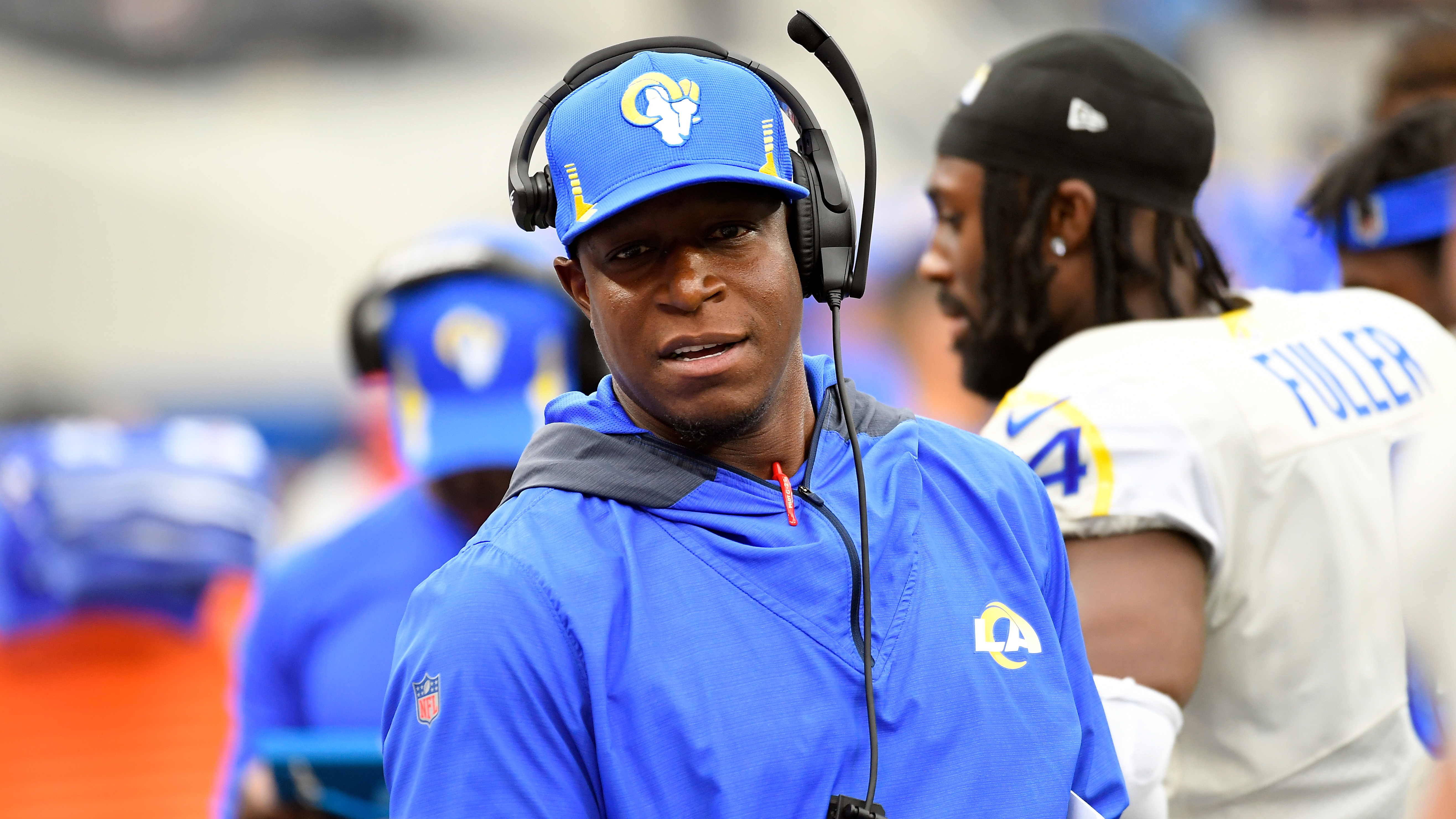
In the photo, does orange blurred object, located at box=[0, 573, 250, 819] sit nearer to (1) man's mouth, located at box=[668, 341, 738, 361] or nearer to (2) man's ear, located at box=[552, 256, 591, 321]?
(2) man's ear, located at box=[552, 256, 591, 321]

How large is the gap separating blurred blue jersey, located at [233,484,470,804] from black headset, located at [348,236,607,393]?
423 millimetres

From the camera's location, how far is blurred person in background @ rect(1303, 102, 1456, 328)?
297cm

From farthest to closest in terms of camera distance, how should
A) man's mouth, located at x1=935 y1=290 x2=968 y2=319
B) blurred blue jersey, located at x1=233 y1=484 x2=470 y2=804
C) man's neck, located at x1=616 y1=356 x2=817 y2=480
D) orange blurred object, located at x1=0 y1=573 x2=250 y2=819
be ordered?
1. orange blurred object, located at x1=0 y1=573 x2=250 y2=819
2. blurred blue jersey, located at x1=233 y1=484 x2=470 y2=804
3. man's mouth, located at x1=935 y1=290 x2=968 y2=319
4. man's neck, located at x1=616 y1=356 x2=817 y2=480

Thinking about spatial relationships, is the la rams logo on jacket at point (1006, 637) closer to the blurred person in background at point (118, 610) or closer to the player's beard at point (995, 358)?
the player's beard at point (995, 358)

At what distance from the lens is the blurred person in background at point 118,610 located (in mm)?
3951

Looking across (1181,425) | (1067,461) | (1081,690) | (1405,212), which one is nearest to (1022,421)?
(1067,461)

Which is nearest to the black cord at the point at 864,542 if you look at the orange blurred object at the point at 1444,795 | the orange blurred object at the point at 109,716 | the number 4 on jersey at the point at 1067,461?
the number 4 on jersey at the point at 1067,461

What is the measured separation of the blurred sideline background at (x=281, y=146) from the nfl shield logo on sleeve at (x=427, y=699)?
401 inches

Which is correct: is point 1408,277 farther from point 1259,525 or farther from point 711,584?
point 711,584

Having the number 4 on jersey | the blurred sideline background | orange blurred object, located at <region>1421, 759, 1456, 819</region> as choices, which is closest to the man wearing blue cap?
the number 4 on jersey

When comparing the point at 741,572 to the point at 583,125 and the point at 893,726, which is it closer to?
the point at 893,726

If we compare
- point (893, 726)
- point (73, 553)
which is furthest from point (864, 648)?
point (73, 553)

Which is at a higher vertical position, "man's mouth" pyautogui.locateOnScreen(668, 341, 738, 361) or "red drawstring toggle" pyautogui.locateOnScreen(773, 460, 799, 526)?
"man's mouth" pyautogui.locateOnScreen(668, 341, 738, 361)

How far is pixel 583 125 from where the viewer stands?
167 centimetres
